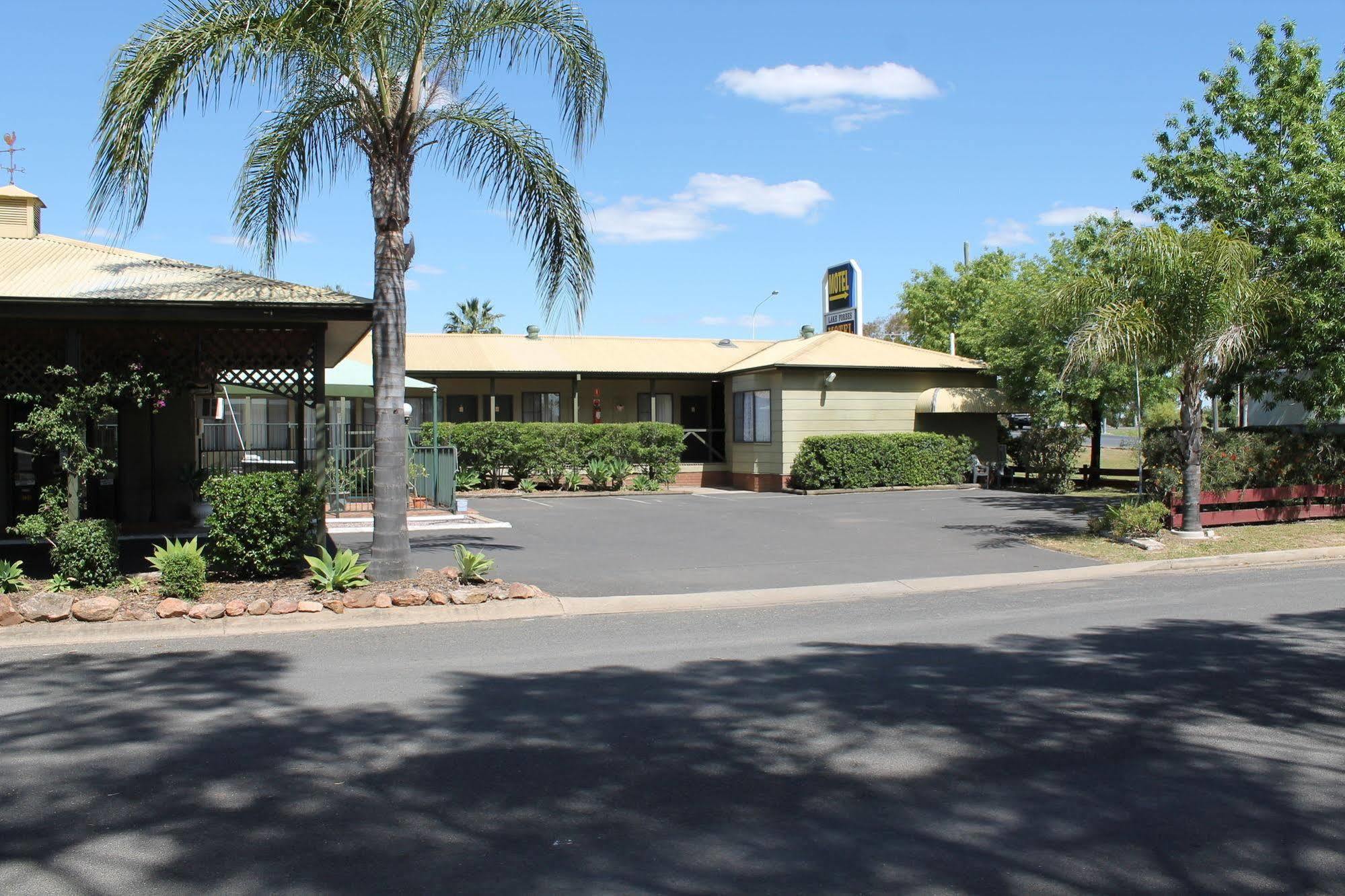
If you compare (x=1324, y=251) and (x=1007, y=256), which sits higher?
(x=1007, y=256)

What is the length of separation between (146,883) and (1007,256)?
1778 inches

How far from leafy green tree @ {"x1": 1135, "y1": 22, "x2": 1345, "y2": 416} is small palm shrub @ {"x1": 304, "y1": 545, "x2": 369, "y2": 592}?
1452cm

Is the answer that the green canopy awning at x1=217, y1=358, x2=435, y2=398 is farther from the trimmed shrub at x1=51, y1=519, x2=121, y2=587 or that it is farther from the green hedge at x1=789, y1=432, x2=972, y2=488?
the green hedge at x1=789, y1=432, x2=972, y2=488

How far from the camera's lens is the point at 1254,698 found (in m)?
6.84

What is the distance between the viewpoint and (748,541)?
16.6 meters

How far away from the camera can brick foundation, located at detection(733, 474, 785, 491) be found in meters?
27.4

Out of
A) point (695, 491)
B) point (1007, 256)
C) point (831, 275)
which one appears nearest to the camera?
point (695, 491)

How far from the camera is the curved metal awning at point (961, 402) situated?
28562 mm

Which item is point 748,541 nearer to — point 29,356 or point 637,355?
point 29,356


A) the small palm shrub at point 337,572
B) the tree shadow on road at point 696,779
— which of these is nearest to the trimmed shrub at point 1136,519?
the tree shadow on road at point 696,779

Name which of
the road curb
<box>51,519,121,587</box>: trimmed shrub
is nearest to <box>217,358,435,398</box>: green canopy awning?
<box>51,519,121,587</box>: trimmed shrub

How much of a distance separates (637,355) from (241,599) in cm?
2255

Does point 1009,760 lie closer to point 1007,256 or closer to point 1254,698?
point 1254,698

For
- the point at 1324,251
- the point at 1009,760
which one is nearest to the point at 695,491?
the point at 1324,251
